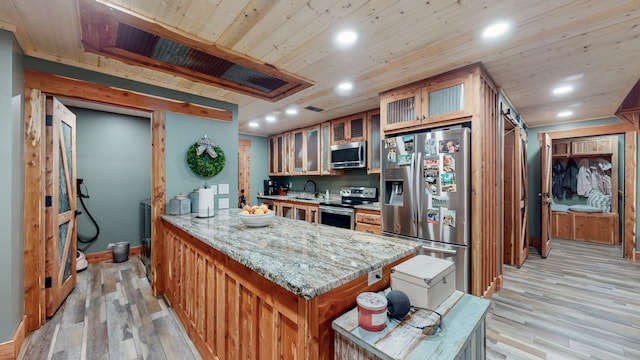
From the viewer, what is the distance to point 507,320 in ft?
8.08

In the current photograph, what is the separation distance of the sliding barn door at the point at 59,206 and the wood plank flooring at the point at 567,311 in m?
4.00

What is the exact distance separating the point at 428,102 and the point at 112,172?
4912 millimetres

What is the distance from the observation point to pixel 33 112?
2.21m

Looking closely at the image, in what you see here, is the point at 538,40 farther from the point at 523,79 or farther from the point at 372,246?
the point at 372,246

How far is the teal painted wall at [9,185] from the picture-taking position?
1854 mm

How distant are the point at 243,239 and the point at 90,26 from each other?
1787 mm

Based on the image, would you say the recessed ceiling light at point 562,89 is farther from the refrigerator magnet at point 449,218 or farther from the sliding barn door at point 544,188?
the refrigerator magnet at point 449,218

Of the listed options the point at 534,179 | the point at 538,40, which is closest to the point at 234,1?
the point at 538,40

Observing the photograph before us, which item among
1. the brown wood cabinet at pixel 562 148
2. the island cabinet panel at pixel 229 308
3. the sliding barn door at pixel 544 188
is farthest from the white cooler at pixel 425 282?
the brown wood cabinet at pixel 562 148

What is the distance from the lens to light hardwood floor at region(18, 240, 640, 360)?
2.01m

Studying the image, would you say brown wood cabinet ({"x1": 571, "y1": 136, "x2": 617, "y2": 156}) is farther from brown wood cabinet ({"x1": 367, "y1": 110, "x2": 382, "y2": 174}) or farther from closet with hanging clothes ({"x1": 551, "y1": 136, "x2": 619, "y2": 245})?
brown wood cabinet ({"x1": 367, "y1": 110, "x2": 382, "y2": 174})

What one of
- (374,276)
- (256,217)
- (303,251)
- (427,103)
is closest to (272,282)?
(303,251)

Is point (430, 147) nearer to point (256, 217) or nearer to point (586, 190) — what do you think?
point (256, 217)

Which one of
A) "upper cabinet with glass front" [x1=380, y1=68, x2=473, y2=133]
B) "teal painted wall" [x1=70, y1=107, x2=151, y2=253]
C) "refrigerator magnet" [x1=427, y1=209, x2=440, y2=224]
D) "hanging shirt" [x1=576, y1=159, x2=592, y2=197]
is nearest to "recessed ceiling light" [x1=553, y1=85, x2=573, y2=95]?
"upper cabinet with glass front" [x1=380, y1=68, x2=473, y2=133]
